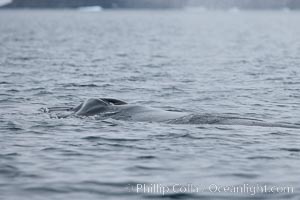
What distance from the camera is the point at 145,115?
1900 cm

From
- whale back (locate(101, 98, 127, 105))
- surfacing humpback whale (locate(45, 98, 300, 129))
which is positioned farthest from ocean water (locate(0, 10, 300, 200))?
whale back (locate(101, 98, 127, 105))

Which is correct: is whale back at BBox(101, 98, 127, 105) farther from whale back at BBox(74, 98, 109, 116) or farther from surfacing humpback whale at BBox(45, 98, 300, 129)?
whale back at BBox(74, 98, 109, 116)

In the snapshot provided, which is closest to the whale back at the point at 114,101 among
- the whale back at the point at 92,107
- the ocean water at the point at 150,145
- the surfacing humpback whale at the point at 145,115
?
the surfacing humpback whale at the point at 145,115

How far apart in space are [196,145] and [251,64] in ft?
80.4

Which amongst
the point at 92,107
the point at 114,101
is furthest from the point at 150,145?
the point at 114,101

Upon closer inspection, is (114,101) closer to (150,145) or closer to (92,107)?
(92,107)

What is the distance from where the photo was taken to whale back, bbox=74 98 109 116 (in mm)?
19578

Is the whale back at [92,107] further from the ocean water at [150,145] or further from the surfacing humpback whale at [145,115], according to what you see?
the ocean water at [150,145]

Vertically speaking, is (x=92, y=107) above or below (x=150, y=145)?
above

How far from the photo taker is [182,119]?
18.7m

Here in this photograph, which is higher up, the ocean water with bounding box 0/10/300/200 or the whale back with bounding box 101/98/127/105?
the whale back with bounding box 101/98/127/105

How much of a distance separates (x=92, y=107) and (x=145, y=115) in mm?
1546

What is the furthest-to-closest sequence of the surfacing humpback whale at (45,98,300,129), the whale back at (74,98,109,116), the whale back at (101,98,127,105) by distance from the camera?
1. the whale back at (101,98,127,105)
2. the whale back at (74,98,109,116)
3. the surfacing humpback whale at (45,98,300,129)

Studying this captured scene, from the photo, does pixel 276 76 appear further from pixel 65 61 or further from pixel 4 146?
pixel 4 146
